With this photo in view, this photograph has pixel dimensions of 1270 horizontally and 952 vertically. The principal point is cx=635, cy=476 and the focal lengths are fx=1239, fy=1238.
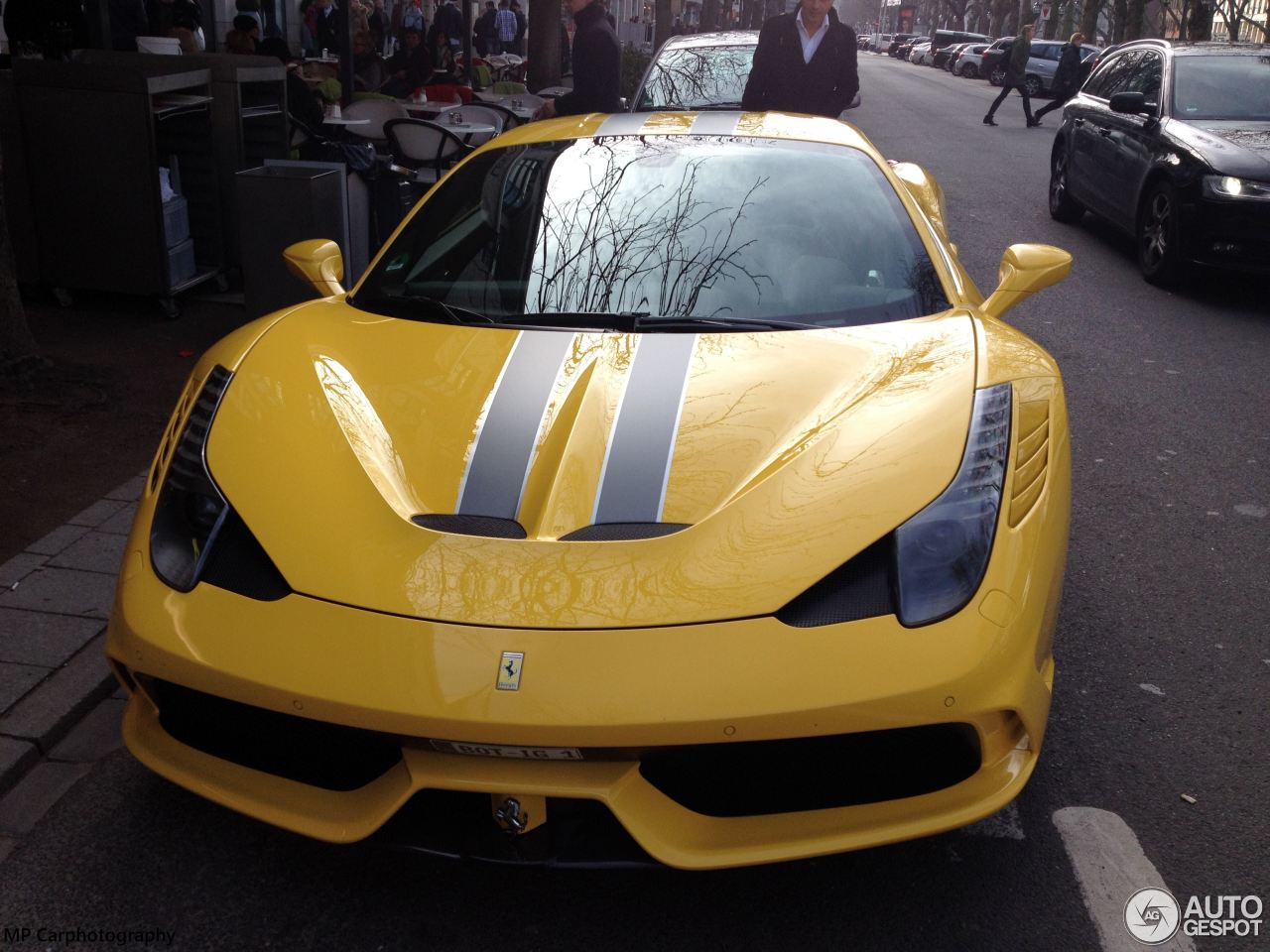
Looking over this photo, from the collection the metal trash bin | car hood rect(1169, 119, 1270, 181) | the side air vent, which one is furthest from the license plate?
car hood rect(1169, 119, 1270, 181)

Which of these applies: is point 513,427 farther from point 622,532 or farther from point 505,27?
point 505,27

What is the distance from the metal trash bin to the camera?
235 inches

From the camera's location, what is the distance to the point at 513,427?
2691 mm

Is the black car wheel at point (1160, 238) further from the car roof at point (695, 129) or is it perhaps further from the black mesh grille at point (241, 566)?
the black mesh grille at point (241, 566)

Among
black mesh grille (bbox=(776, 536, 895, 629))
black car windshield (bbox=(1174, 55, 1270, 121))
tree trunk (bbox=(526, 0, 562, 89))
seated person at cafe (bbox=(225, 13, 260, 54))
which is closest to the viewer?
black mesh grille (bbox=(776, 536, 895, 629))

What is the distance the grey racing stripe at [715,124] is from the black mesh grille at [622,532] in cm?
196

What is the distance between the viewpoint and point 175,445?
2793mm

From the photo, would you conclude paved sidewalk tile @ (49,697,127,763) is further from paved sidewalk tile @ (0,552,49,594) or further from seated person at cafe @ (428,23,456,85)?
seated person at cafe @ (428,23,456,85)

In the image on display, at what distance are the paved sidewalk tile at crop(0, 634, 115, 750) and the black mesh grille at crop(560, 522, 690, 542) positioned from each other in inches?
59.1

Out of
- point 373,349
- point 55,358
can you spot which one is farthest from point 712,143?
point 55,358

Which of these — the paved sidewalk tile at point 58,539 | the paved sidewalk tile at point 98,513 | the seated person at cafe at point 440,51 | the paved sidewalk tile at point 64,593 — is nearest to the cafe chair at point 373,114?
the seated person at cafe at point 440,51

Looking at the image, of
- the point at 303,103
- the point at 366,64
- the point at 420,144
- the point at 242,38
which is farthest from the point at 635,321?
the point at 366,64

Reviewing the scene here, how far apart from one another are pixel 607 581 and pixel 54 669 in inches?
70.2

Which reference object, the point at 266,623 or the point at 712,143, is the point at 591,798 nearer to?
the point at 266,623
